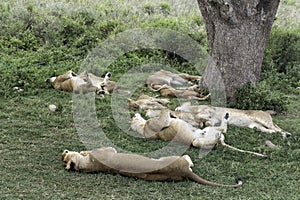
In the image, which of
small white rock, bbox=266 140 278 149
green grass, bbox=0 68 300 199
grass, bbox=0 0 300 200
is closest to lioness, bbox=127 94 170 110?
grass, bbox=0 0 300 200

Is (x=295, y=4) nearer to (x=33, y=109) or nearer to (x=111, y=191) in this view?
(x=33, y=109)

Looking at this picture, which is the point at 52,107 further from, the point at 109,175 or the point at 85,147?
the point at 109,175

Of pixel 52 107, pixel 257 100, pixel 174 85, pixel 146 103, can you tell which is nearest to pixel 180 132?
pixel 146 103

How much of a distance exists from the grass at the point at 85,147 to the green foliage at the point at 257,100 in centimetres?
17

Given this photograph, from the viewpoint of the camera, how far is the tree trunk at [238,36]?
27.6 feet

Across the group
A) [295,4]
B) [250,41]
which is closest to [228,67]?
[250,41]

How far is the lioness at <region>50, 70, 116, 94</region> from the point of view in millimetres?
8930

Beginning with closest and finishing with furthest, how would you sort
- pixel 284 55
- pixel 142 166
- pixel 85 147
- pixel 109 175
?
pixel 142 166, pixel 109 175, pixel 85 147, pixel 284 55

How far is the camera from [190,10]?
15.8 m

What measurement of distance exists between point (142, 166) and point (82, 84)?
11.7ft

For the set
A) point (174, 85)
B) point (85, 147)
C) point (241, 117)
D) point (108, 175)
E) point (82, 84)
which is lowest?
point (174, 85)

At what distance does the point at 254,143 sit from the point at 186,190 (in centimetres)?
182

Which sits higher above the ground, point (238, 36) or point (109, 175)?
point (238, 36)

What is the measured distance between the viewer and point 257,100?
8.42m
